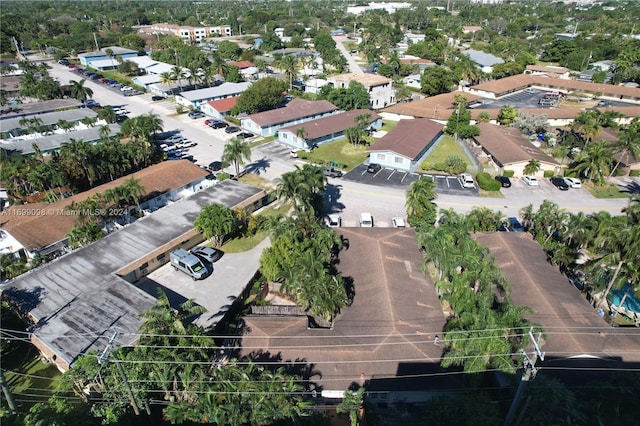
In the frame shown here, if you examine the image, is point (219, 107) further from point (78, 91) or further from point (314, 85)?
point (78, 91)

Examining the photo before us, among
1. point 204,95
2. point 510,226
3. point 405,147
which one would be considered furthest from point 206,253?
point 204,95

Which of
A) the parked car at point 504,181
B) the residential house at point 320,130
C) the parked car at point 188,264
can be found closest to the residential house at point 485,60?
the residential house at point 320,130

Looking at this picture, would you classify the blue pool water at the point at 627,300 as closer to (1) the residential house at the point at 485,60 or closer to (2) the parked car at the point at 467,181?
(2) the parked car at the point at 467,181

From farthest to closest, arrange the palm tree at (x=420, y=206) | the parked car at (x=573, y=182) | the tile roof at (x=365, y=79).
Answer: the tile roof at (x=365, y=79), the parked car at (x=573, y=182), the palm tree at (x=420, y=206)

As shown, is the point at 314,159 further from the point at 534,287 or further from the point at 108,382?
the point at 108,382

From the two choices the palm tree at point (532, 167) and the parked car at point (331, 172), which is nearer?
the palm tree at point (532, 167)

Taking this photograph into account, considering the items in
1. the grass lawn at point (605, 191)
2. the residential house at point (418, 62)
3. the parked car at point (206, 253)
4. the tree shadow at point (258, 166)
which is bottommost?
the parked car at point (206, 253)

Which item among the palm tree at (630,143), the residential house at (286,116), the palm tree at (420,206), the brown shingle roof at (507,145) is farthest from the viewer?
the residential house at (286,116)
